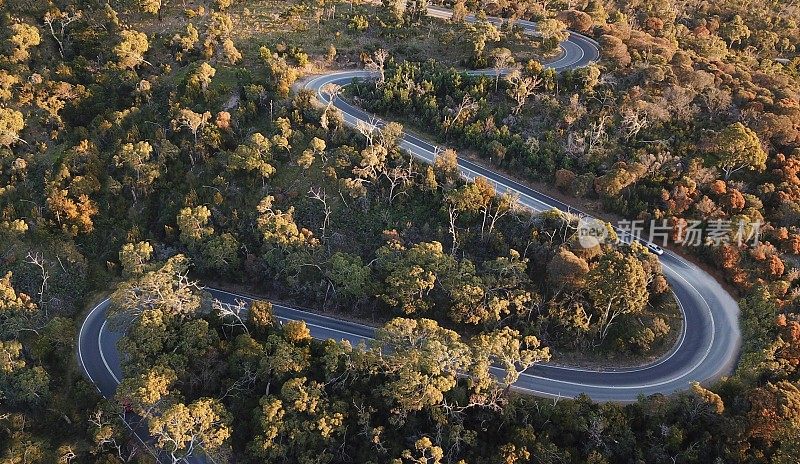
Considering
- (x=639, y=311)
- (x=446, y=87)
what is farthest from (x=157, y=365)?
(x=446, y=87)

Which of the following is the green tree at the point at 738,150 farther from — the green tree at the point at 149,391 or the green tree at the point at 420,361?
the green tree at the point at 149,391

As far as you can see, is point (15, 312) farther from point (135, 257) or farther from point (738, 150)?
point (738, 150)

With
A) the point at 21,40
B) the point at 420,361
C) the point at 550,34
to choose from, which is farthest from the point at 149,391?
the point at 550,34

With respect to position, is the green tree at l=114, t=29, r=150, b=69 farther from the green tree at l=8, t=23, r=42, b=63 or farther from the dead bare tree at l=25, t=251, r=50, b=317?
the dead bare tree at l=25, t=251, r=50, b=317

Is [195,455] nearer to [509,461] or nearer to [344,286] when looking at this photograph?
[344,286]

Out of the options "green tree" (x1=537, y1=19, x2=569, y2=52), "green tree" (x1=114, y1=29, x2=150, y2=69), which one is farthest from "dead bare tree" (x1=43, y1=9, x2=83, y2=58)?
"green tree" (x1=537, y1=19, x2=569, y2=52)

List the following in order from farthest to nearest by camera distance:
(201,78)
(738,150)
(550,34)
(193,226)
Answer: (550,34), (201,78), (738,150), (193,226)

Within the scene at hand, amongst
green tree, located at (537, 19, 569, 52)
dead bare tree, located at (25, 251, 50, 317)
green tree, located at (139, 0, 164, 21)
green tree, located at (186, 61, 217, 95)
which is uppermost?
green tree, located at (537, 19, 569, 52)

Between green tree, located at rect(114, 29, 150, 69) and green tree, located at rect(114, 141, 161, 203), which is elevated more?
green tree, located at rect(114, 29, 150, 69)
